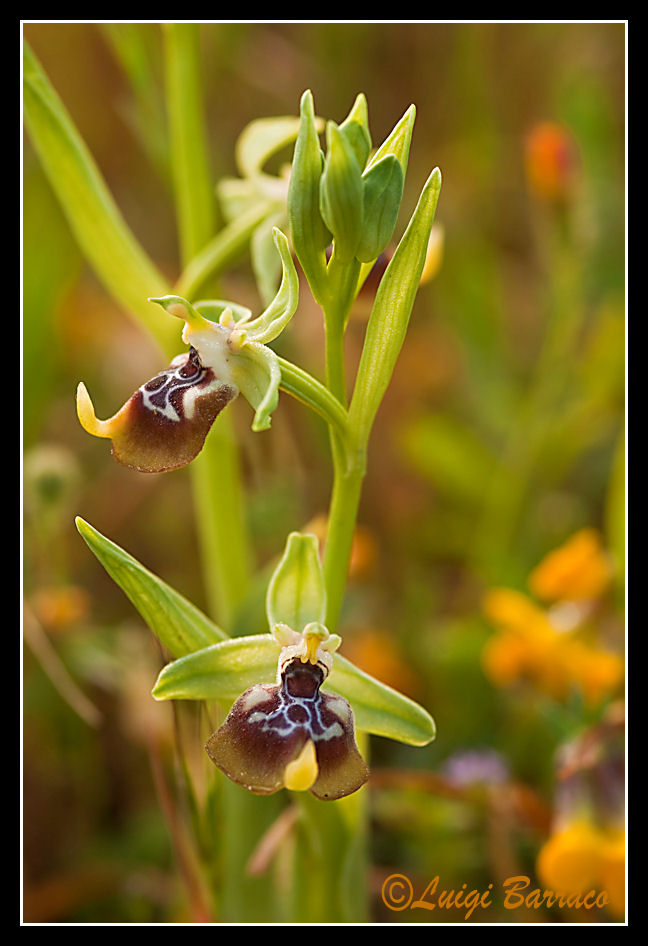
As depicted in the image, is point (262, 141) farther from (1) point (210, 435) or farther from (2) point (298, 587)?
(2) point (298, 587)

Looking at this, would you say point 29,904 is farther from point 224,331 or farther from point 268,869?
point 224,331

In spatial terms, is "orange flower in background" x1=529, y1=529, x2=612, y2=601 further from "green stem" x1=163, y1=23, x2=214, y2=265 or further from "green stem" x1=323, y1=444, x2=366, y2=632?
"green stem" x1=163, y1=23, x2=214, y2=265

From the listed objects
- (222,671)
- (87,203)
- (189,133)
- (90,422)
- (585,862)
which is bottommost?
(585,862)

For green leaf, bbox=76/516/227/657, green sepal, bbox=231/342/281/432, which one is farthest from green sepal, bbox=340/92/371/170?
green leaf, bbox=76/516/227/657

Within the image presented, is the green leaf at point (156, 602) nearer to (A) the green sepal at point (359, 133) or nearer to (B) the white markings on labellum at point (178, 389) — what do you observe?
(B) the white markings on labellum at point (178, 389)

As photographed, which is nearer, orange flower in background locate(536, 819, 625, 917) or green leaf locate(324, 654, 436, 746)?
green leaf locate(324, 654, 436, 746)

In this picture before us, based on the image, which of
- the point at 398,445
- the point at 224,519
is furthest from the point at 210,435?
the point at 398,445
